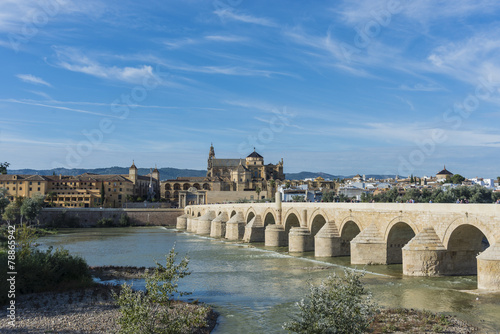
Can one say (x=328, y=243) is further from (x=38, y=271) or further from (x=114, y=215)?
(x=114, y=215)

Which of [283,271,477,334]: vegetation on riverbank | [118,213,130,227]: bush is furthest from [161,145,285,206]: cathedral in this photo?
[283,271,477,334]: vegetation on riverbank

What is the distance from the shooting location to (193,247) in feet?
135

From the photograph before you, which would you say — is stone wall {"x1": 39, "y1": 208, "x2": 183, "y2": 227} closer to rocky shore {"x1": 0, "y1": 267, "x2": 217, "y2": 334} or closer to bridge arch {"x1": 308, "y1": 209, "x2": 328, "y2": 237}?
bridge arch {"x1": 308, "y1": 209, "x2": 328, "y2": 237}

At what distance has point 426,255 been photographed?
20766 millimetres

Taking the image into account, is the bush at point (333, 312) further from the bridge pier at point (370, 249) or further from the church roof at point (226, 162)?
the church roof at point (226, 162)

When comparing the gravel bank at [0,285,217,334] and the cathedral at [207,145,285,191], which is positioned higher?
the cathedral at [207,145,285,191]

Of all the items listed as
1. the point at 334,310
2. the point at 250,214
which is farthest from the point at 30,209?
the point at 334,310

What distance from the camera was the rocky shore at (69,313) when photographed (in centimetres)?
1359

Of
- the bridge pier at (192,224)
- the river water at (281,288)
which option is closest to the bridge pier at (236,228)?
the river water at (281,288)

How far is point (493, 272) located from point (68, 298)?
1511 cm

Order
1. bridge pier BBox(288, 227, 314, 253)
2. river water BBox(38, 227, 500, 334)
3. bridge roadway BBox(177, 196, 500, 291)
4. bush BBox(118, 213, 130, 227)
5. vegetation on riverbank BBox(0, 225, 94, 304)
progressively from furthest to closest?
bush BBox(118, 213, 130, 227)
bridge pier BBox(288, 227, 314, 253)
bridge roadway BBox(177, 196, 500, 291)
vegetation on riverbank BBox(0, 225, 94, 304)
river water BBox(38, 227, 500, 334)

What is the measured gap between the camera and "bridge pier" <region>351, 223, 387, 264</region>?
24.7 m

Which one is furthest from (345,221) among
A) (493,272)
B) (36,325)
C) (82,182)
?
(82,182)

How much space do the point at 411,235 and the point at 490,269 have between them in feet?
26.2
